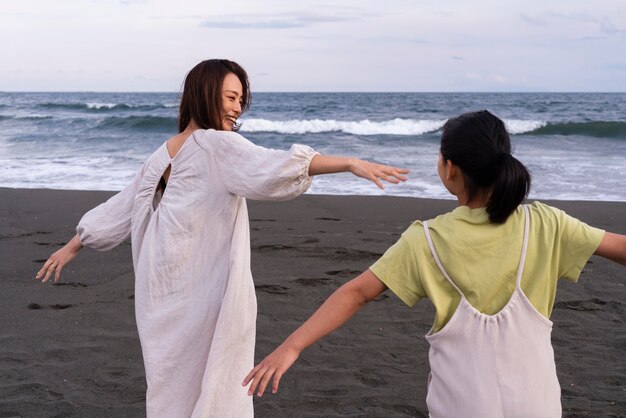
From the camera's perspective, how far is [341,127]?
84.5 feet

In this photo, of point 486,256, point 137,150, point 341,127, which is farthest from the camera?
point 341,127

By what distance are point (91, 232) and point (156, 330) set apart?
1.90 feet

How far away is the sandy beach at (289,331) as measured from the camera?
3.88 m

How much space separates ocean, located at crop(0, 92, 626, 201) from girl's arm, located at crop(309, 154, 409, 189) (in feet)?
25.3

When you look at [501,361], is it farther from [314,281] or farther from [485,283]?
[314,281]

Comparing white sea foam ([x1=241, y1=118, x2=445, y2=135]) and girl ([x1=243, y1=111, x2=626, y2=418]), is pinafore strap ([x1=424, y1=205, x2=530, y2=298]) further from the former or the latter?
white sea foam ([x1=241, y1=118, x2=445, y2=135])

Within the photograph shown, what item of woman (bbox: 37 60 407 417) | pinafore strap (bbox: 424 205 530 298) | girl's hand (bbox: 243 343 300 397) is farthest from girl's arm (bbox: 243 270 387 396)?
woman (bbox: 37 60 407 417)

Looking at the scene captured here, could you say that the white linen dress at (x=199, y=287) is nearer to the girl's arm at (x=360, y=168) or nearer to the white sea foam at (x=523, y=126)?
the girl's arm at (x=360, y=168)

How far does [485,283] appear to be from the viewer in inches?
73.2

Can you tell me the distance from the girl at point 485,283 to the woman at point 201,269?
96 cm

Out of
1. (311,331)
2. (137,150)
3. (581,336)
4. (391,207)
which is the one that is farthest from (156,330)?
(137,150)

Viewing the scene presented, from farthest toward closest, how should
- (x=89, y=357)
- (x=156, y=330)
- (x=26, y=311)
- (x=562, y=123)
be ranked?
(x=562, y=123)
(x=26, y=311)
(x=89, y=357)
(x=156, y=330)

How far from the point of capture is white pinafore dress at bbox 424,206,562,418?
72.3 inches

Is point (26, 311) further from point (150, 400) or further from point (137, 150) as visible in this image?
point (137, 150)
